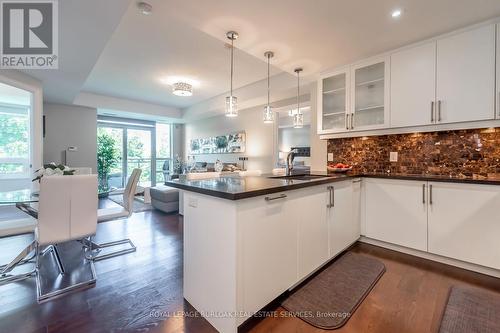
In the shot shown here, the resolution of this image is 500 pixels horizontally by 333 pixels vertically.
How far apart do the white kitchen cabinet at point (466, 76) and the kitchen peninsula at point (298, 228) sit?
689 mm

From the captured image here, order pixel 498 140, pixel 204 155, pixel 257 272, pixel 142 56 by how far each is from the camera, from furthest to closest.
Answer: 1. pixel 204 155
2. pixel 142 56
3. pixel 498 140
4. pixel 257 272

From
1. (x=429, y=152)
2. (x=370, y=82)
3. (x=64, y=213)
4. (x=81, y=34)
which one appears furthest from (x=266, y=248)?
(x=81, y=34)

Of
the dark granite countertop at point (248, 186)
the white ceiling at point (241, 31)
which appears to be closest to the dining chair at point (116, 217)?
the dark granite countertop at point (248, 186)

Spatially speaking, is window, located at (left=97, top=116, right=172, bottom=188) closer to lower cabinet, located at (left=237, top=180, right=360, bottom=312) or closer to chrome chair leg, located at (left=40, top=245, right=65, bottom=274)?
chrome chair leg, located at (left=40, top=245, right=65, bottom=274)

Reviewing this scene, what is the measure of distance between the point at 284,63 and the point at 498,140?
2481 mm

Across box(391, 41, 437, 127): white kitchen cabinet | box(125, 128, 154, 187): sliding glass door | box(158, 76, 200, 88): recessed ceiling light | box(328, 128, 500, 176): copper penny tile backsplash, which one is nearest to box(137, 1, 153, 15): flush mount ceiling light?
box(158, 76, 200, 88): recessed ceiling light

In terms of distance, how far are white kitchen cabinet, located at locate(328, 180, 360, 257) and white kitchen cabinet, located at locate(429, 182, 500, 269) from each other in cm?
74

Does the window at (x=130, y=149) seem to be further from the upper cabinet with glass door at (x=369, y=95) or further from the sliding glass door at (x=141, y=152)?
the upper cabinet with glass door at (x=369, y=95)

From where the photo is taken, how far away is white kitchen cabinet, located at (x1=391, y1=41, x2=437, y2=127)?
236 cm

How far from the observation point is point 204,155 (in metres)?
7.25

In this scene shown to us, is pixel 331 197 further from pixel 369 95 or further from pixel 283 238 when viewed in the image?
pixel 369 95

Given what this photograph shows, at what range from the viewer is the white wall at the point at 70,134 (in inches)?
211

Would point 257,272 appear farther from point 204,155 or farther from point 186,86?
point 204,155

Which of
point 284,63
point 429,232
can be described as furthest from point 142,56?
point 429,232
